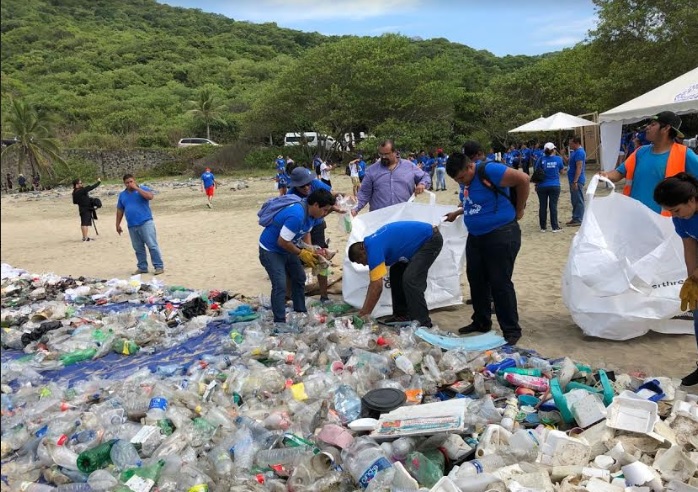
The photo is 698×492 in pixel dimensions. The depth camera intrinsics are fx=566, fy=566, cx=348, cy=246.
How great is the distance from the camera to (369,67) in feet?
105

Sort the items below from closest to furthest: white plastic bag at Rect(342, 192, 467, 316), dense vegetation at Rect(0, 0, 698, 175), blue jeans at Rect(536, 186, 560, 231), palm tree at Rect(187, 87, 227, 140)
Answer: white plastic bag at Rect(342, 192, 467, 316) → dense vegetation at Rect(0, 0, 698, 175) → blue jeans at Rect(536, 186, 560, 231) → palm tree at Rect(187, 87, 227, 140)

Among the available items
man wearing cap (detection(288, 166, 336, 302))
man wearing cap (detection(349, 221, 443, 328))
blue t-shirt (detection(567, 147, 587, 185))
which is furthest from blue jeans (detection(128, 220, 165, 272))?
blue t-shirt (detection(567, 147, 587, 185))

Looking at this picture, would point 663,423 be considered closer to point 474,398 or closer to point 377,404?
point 474,398

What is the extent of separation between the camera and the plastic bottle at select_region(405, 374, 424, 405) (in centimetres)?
359

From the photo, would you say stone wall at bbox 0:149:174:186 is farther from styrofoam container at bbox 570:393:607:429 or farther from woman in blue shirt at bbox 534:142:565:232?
styrofoam container at bbox 570:393:607:429

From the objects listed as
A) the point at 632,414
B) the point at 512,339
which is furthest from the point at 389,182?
the point at 632,414

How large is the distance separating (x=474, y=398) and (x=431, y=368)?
0.45 meters

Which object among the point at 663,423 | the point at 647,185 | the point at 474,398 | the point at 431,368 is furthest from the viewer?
the point at 647,185

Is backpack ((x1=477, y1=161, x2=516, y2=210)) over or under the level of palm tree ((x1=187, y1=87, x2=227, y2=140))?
under

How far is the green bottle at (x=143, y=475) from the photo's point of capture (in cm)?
284

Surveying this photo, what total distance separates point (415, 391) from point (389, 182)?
3.02 m

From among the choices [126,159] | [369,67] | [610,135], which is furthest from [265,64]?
[610,135]

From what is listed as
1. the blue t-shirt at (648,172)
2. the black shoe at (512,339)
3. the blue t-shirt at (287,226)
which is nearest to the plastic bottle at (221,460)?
the blue t-shirt at (287,226)

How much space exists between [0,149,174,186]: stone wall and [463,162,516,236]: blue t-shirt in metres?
36.3
